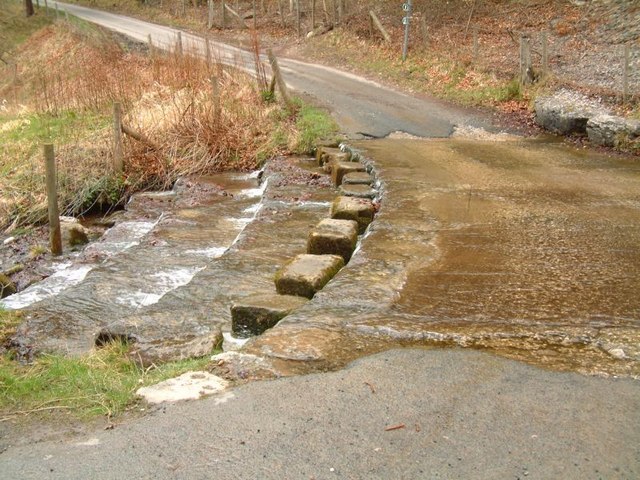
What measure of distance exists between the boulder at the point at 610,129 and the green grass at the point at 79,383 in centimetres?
941

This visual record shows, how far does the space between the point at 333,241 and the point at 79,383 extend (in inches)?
128

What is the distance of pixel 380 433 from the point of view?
3.48 m

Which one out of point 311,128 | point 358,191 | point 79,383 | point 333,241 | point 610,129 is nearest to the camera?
point 79,383

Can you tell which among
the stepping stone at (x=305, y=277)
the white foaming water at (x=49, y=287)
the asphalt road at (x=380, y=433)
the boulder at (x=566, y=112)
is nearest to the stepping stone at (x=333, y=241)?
the stepping stone at (x=305, y=277)

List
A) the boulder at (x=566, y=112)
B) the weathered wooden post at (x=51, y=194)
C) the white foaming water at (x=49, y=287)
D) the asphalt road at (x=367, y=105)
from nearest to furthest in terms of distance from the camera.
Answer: the white foaming water at (x=49, y=287), the weathered wooden post at (x=51, y=194), the boulder at (x=566, y=112), the asphalt road at (x=367, y=105)

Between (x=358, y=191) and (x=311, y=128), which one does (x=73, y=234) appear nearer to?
(x=358, y=191)

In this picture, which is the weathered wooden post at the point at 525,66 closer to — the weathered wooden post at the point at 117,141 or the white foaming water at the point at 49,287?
the weathered wooden post at the point at 117,141

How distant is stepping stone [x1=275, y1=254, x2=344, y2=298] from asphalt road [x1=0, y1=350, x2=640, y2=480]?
168 cm

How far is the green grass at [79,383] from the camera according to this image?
3871mm

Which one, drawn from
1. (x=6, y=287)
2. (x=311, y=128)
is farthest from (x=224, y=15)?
(x=6, y=287)

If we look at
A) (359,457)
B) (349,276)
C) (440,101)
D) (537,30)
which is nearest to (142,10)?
(537,30)

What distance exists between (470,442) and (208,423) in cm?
139

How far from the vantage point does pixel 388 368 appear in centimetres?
419

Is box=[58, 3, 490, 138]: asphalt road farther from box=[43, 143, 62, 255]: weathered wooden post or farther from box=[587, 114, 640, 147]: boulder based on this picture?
box=[43, 143, 62, 255]: weathered wooden post
